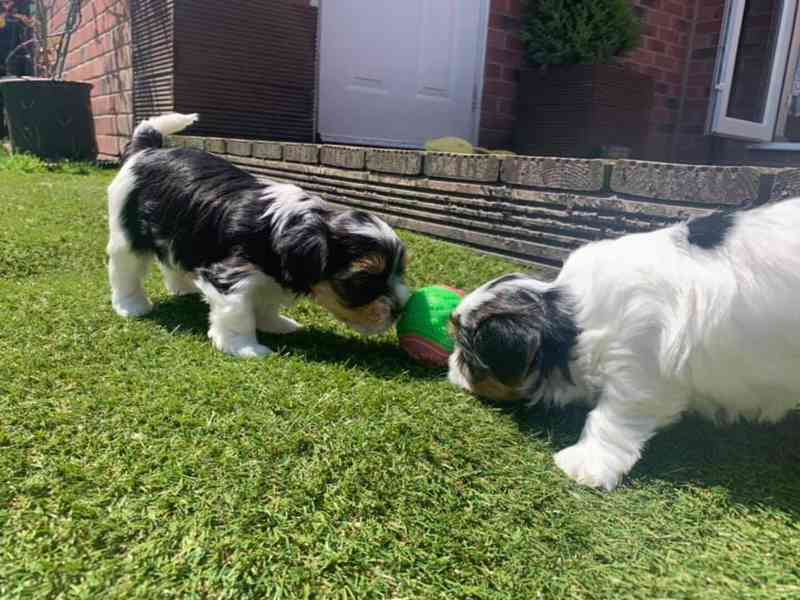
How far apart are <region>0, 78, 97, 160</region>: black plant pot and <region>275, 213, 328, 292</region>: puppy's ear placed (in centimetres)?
809

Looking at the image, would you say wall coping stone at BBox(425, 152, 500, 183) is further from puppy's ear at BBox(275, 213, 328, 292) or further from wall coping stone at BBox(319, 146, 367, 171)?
puppy's ear at BBox(275, 213, 328, 292)

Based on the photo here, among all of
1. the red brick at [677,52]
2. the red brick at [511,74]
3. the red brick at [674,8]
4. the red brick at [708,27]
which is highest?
the red brick at [674,8]

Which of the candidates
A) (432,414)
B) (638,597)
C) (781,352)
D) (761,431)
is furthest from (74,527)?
(761,431)

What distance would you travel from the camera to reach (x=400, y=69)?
7.80 metres

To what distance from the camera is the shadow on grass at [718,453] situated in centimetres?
208

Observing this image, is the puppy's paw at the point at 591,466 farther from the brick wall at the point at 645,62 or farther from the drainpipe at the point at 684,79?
the drainpipe at the point at 684,79

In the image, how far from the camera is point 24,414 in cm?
219

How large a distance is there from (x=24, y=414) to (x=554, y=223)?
297 centimetres

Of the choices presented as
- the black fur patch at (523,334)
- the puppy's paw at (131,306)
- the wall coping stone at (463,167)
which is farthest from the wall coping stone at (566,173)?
the puppy's paw at (131,306)

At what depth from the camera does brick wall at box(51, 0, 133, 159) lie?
860cm

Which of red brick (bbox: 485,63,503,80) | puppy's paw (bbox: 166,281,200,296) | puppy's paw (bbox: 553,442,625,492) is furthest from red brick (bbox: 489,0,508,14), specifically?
puppy's paw (bbox: 553,442,625,492)

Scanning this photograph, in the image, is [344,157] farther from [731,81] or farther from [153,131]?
[731,81]

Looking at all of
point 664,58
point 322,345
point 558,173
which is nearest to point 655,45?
point 664,58

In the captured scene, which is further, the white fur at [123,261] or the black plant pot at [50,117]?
the black plant pot at [50,117]
